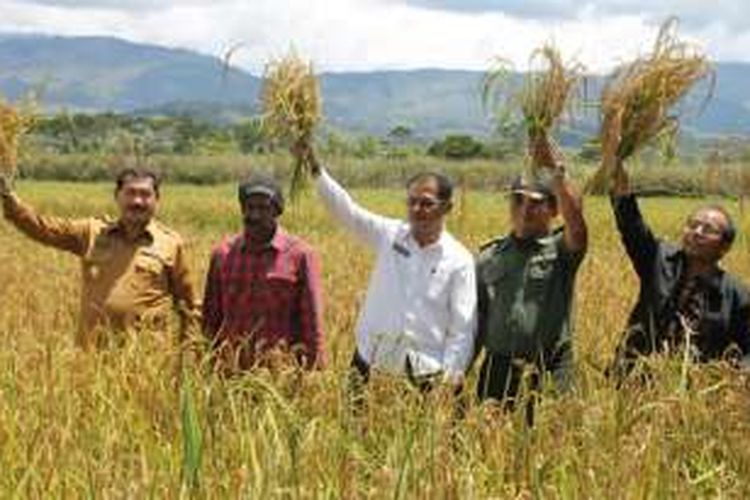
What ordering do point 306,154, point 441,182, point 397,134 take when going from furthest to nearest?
point 397,134 → point 306,154 → point 441,182

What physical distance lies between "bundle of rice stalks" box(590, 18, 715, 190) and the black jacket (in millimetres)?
341

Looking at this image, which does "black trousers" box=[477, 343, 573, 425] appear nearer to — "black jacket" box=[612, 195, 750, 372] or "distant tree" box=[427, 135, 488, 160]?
"black jacket" box=[612, 195, 750, 372]

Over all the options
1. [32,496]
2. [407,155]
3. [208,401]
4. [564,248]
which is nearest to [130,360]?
[208,401]

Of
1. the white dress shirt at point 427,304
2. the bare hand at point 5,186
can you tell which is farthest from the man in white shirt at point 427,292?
the bare hand at point 5,186

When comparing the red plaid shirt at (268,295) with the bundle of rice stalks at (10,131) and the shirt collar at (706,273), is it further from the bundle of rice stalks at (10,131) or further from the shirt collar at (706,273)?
the shirt collar at (706,273)

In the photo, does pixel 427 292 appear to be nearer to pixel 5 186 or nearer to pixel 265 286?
pixel 265 286

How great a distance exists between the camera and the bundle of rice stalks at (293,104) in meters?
5.14

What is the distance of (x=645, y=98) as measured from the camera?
4711 mm

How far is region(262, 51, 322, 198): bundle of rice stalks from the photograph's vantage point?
514cm

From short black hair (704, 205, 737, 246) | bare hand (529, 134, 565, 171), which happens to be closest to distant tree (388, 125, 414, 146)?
short black hair (704, 205, 737, 246)

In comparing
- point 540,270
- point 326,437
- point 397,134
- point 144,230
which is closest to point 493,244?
point 540,270

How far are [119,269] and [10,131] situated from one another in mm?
755

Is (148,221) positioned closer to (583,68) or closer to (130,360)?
Answer: (130,360)

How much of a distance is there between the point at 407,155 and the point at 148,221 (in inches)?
1751
